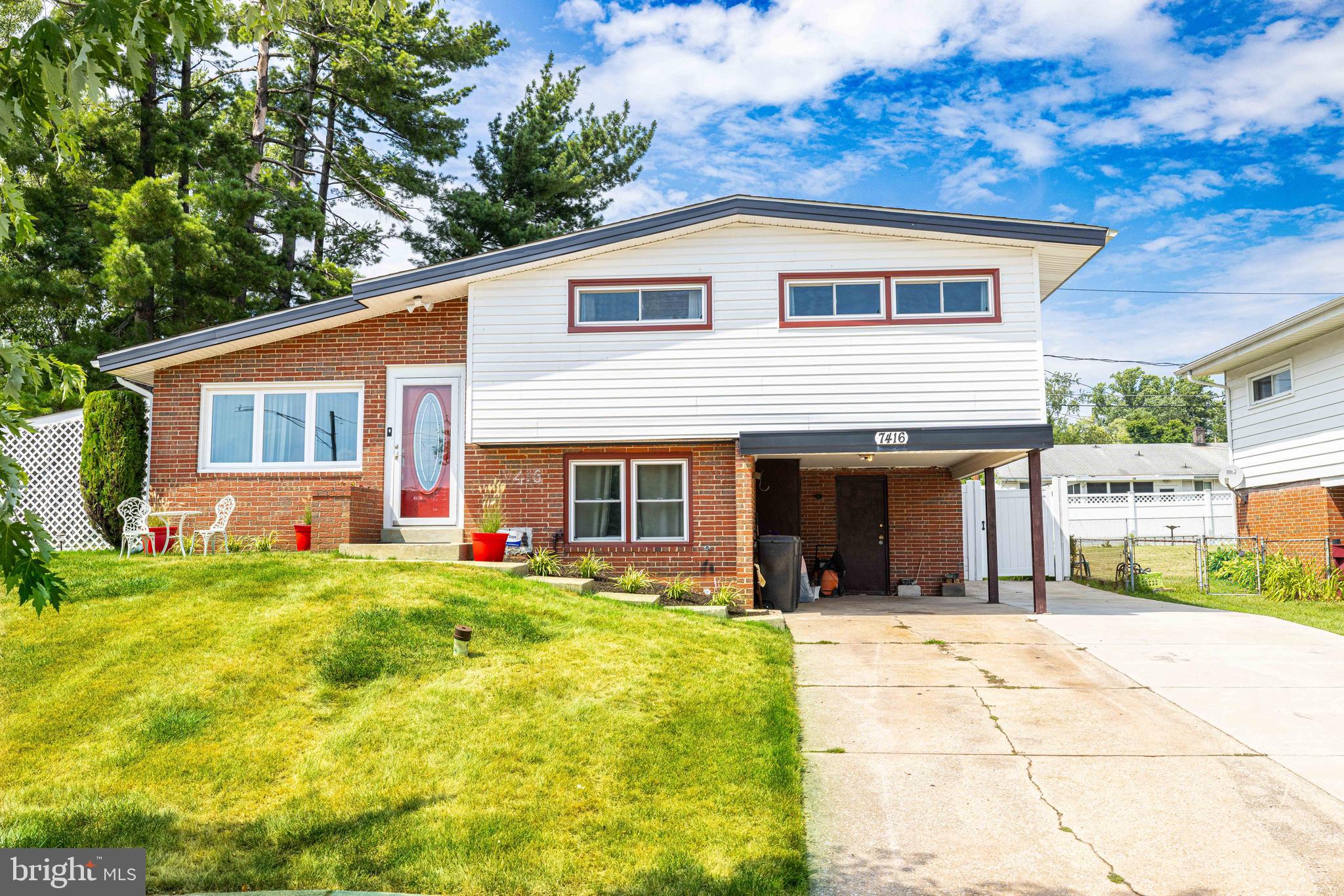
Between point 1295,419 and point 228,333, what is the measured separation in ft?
57.8

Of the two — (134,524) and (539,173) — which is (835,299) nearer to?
(134,524)

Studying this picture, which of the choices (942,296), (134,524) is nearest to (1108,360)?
(942,296)

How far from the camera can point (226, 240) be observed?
17828 mm

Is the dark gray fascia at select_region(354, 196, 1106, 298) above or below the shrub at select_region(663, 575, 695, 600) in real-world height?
above

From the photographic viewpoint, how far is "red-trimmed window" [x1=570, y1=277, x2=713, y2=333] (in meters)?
12.8

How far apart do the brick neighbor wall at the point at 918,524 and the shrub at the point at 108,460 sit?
415 inches

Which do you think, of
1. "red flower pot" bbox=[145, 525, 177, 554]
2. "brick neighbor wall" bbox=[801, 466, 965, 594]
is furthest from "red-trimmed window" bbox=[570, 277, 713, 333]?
"red flower pot" bbox=[145, 525, 177, 554]

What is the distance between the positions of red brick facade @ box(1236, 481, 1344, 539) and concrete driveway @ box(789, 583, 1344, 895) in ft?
23.7

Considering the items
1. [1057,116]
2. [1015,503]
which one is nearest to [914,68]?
[1057,116]

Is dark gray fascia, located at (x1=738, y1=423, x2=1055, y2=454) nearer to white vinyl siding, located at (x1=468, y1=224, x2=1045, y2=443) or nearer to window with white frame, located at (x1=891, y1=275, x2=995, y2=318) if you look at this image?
white vinyl siding, located at (x1=468, y1=224, x2=1045, y2=443)

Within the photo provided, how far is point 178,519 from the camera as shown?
1333 cm

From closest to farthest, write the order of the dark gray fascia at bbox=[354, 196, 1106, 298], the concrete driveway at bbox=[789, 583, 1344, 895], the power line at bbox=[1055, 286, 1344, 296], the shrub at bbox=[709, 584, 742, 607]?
the concrete driveway at bbox=[789, 583, 1344, 895]
the shrub at bbox=[709, 584, 742, 607]
the dark gray fascia at bbox=[354, 196, 1106, 298]
the power line at bbox=[1055, 286, 1344, 296]

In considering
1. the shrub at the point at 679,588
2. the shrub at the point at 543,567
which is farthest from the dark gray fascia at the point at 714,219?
the shrub at the point at 679,588

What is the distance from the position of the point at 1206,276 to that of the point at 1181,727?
38797 millimetres
